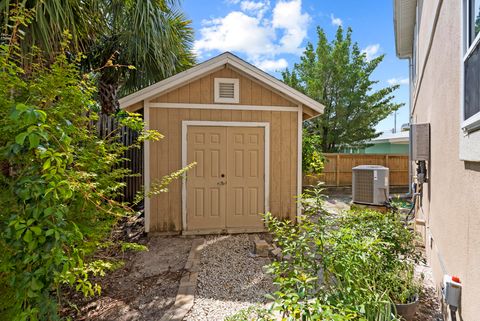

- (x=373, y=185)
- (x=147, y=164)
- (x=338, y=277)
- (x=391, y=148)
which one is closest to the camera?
(x=338, y=277)

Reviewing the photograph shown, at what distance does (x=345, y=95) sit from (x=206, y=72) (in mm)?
11304

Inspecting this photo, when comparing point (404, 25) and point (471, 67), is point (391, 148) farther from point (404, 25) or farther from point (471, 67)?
point (471, 67)

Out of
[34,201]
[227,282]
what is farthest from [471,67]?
[227,282]

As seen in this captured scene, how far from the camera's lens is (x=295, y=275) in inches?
72.9

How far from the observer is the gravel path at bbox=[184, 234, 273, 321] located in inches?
105

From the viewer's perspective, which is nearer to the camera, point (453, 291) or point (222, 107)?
point (453, 291)

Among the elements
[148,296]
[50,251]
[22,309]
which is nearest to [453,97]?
[50,251]

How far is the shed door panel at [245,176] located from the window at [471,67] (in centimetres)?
367

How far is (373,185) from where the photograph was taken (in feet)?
20.5

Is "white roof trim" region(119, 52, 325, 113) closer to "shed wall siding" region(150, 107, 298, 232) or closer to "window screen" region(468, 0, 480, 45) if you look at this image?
"shed wall siding" region(150, 107, 298, 232)

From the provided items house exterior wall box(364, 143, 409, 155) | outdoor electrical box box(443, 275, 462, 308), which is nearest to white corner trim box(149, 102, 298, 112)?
outdoor electrical box box(443, 275, 462, 308)

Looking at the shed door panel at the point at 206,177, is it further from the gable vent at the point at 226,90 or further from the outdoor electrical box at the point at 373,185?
the outdoor electrical box at the point at 373,185

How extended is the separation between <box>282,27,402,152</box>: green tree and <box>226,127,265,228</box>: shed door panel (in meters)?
9.40

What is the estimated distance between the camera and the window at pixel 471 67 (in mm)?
1404
